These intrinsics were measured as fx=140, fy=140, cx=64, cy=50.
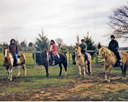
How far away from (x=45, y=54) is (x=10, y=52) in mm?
1907

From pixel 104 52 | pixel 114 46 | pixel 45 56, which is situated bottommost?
pixel 45 56

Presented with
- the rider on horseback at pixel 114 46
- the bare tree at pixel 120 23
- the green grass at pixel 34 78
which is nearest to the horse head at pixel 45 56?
the green grass at pixel 34 78

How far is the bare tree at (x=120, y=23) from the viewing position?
8.59 meters

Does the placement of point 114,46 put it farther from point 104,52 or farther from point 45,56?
point 45,56

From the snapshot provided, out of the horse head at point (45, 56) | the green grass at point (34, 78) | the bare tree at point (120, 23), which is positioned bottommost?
the green grass at point (34, 78)

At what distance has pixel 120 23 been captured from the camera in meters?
9.34

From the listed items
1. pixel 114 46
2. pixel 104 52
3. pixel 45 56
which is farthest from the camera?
pixel 45 56

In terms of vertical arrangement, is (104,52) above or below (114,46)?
below

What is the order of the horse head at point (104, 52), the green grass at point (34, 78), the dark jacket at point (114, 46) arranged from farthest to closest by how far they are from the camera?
the dark jacket at point (114, 46), the horse head at point (104, 52), the green grass at point (34, 78)

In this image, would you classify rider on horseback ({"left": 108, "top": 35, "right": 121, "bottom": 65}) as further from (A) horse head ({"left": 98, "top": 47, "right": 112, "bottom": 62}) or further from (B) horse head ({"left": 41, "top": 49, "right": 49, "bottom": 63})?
(B) horse head ({"left": 41, "top": 49, "right": 49, "bottom": 63})

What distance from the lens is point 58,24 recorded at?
305 inches

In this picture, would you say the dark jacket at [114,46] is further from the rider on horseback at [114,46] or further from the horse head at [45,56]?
the horse head at [45,56]

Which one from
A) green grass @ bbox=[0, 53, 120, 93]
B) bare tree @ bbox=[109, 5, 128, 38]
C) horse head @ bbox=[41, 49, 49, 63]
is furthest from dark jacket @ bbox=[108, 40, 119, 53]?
horse head @ bbox=[41, 49, 49, 63]

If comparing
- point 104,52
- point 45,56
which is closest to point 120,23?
point 104,52
